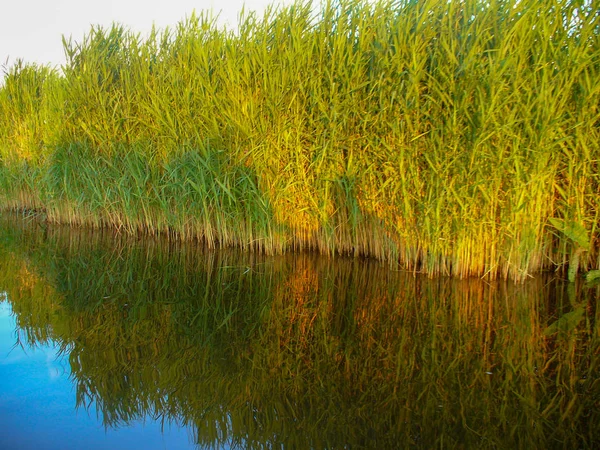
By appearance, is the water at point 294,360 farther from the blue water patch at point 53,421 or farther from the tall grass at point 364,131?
the tall grass at point 364,131

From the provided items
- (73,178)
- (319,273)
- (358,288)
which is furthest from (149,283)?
(73,178)

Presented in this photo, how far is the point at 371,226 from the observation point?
450 centimetres

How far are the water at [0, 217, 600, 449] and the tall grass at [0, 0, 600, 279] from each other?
1.70 feet

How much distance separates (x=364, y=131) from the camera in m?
4.20

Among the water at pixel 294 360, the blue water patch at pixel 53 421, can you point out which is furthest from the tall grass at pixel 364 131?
the blue water patch at pixel 53 421

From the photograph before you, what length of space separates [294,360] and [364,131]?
2250 millimetres

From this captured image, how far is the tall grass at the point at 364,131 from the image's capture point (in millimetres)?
3676

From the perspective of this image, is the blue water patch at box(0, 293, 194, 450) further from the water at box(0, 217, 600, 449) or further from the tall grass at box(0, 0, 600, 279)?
the tall grass at box(0, 0, 600, 279)

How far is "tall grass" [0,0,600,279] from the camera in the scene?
3676 millimetres

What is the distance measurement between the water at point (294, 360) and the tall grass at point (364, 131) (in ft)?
1.70

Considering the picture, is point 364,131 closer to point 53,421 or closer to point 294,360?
point 294,360

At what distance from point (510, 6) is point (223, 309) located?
10.5 feet

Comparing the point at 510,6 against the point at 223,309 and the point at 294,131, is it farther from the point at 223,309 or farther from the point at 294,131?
the point at 223,309

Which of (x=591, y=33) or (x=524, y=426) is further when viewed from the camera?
(x=591, y=33)
